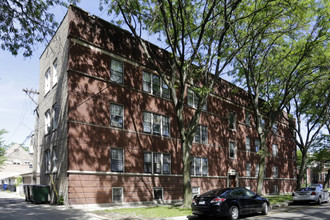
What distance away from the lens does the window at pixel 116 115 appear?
19.0 metres

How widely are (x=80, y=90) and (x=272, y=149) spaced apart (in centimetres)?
2892

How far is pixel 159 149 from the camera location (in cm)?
2155

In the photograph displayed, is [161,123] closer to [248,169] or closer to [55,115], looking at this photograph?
[55,115]

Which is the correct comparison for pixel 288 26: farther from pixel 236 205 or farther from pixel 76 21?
pixel 76 21

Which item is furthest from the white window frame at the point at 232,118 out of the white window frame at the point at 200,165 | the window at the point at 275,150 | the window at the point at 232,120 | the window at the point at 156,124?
the window at the point at 275,150

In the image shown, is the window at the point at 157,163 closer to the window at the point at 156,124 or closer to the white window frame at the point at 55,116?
the window at the point at 156,124

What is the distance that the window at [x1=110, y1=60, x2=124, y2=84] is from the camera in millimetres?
19578

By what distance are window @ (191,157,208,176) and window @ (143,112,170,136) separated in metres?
3.94

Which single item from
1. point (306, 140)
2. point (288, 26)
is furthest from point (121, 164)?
point (306, 140)

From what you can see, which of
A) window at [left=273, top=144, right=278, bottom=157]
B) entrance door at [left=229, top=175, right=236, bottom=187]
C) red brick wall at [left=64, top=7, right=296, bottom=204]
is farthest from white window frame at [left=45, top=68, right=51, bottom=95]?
window at [left=273, top=144, right=278, bottom=157]

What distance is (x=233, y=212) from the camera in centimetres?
1251

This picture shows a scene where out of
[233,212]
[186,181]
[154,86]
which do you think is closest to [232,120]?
[154,86]

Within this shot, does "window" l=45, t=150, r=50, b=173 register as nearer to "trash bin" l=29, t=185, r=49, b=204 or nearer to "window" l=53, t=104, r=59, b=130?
"window" l=53, t=104, r=59, b=130

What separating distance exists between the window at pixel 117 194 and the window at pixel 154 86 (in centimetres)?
740
